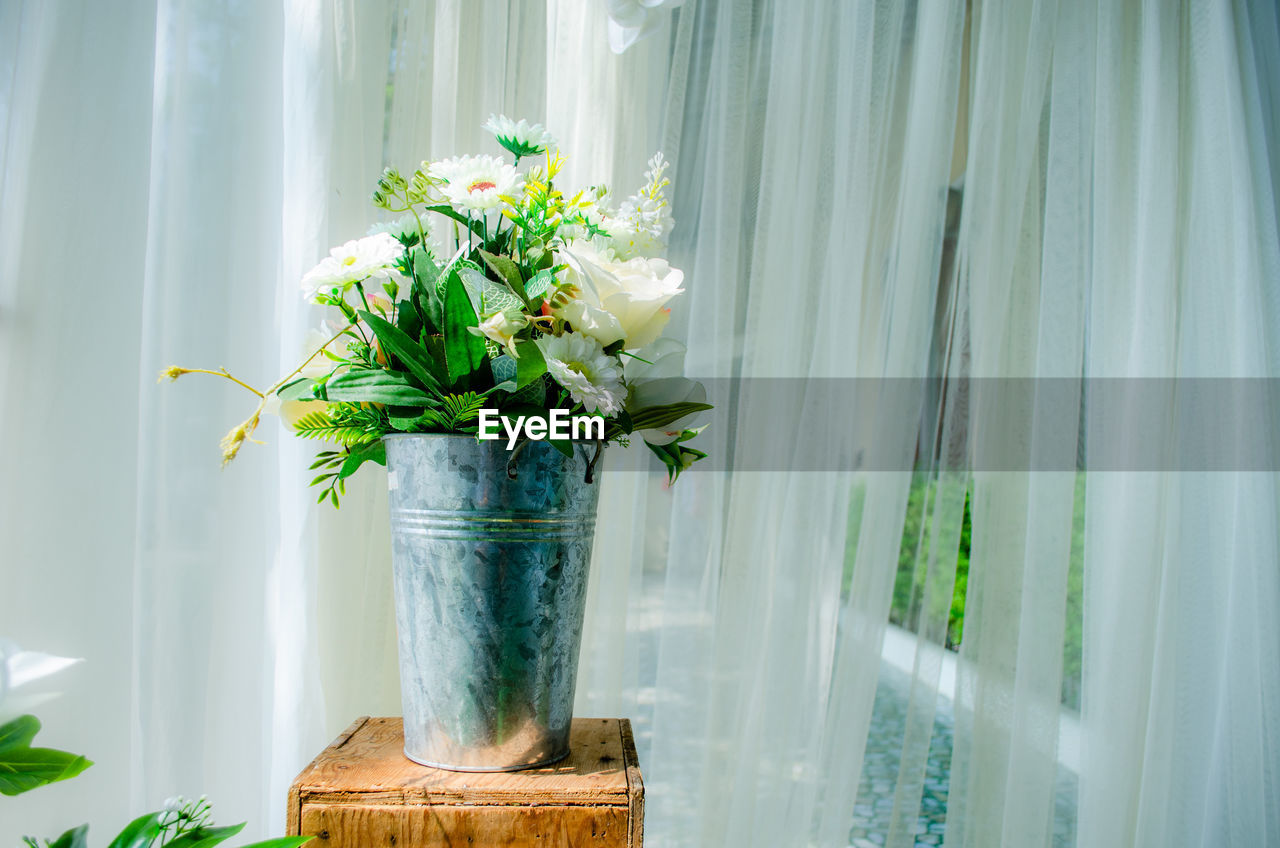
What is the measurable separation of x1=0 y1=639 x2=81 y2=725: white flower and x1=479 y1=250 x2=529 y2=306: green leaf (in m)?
0.78

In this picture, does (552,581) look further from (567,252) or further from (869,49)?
(869,49)

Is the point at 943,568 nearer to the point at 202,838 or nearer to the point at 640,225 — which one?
the point at 640,225

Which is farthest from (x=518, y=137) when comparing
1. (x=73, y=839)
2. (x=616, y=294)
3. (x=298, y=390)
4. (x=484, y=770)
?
(x=73, y=839)

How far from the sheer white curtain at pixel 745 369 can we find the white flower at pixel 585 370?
553 millimetres

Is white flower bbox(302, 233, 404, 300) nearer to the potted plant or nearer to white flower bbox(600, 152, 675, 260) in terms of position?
the potted plant

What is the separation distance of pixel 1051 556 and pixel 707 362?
1.95 feet

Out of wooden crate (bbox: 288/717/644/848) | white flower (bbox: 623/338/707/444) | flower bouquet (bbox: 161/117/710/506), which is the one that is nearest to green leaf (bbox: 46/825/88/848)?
wooden crate (bbox: 288/717/644/848)

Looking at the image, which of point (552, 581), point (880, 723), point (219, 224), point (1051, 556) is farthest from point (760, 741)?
point (219, 224)

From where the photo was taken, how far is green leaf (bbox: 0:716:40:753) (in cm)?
62

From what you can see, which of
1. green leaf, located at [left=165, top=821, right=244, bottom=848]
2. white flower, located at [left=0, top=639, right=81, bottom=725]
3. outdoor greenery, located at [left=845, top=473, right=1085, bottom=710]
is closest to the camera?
green leaf, located at [left=165, top=821, right=244, bottom=848]

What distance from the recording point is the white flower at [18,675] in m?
0.95

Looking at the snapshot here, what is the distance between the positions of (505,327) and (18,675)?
31.3 inches

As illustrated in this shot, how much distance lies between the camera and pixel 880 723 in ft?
4.50

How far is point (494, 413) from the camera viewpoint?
0.62 meters
